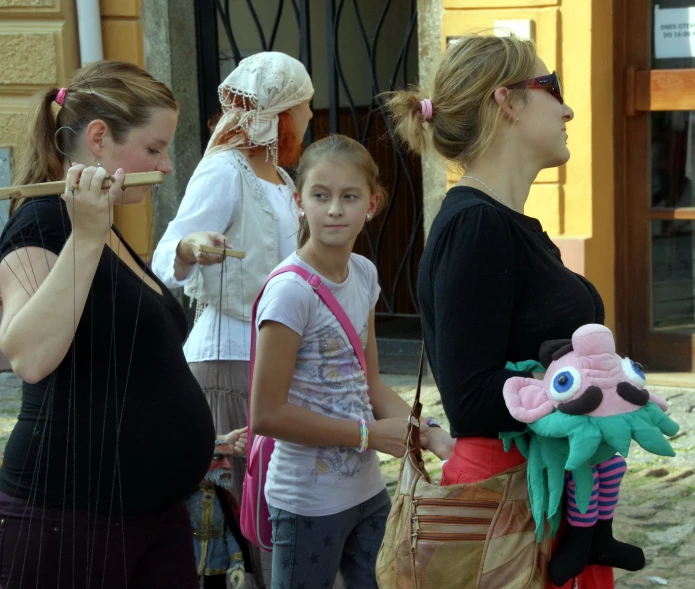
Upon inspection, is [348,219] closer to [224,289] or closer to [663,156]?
[224,289]

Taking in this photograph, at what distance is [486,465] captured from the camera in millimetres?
2170

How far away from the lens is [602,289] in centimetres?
663

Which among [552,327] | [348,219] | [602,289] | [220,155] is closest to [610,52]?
[602,289]

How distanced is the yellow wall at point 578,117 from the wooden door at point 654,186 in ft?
0.46

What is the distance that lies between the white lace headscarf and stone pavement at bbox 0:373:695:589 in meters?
1.95

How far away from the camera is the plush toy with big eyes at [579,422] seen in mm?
1999

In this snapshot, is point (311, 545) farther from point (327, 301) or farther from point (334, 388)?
point (327, 301)

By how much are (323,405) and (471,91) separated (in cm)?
89

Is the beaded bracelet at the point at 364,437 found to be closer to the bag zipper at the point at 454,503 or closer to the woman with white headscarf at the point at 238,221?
the bag zipper at the point at 454,503

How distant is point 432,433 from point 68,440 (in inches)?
31.3

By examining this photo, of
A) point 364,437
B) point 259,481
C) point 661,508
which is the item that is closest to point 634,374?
point 364,437

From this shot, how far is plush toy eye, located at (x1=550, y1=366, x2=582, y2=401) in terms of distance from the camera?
2.01 m

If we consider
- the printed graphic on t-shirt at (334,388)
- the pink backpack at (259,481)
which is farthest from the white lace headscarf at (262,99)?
the printed graphic on t-shirt at (334,388)

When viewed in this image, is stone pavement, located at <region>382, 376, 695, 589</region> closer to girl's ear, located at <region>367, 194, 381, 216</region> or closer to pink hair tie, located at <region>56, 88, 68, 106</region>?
girl's ear, located at <region>367, 194, 381, 216</region>
